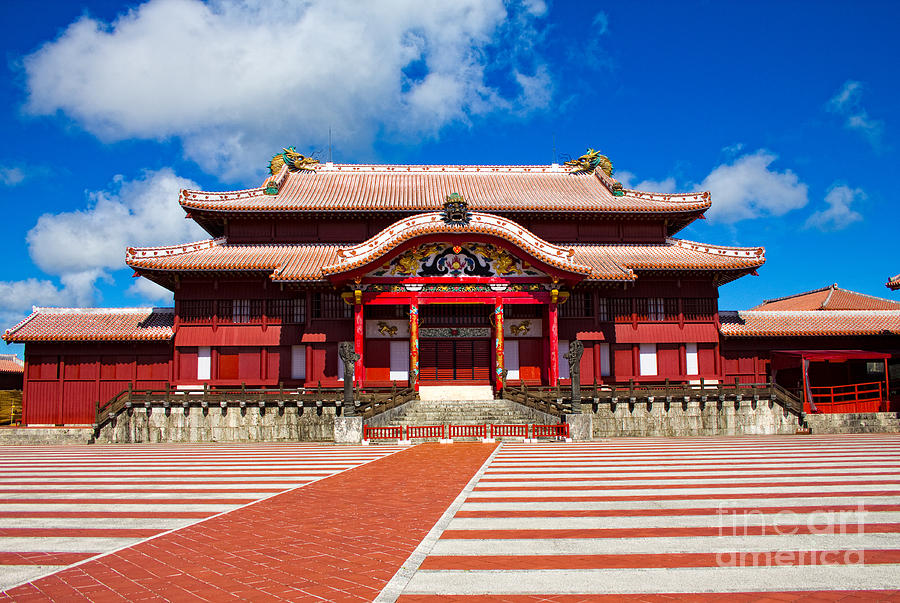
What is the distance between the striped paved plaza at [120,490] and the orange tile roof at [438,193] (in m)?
15.2

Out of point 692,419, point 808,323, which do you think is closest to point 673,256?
point 808,323

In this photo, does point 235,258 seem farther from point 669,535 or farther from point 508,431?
point 669,535

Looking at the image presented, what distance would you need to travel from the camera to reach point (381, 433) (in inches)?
876

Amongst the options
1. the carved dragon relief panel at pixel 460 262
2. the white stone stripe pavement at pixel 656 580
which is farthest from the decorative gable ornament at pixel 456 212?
the white stone stripe pavement at pixel 656 580

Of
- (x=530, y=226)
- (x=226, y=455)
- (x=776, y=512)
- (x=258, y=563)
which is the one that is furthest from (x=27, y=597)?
(x=530, y=226)

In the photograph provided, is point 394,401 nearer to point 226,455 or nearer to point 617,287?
point 226,455

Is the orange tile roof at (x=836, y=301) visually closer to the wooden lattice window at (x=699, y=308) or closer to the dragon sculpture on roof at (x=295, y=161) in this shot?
the wooden lattice window at (x=699, y=308)

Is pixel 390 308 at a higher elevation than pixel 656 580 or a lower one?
higher

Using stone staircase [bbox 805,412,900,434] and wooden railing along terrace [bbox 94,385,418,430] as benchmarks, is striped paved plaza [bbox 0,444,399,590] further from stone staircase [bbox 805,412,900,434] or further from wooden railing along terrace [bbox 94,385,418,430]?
stone staircase [bbox 805,412,900,434]

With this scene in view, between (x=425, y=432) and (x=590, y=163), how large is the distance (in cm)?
2303

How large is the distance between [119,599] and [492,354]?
85.0 feet

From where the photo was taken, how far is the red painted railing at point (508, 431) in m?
22.3

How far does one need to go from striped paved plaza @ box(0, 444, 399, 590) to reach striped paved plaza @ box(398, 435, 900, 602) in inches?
143

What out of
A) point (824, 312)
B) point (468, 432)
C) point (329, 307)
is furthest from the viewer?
point (824, 312)
